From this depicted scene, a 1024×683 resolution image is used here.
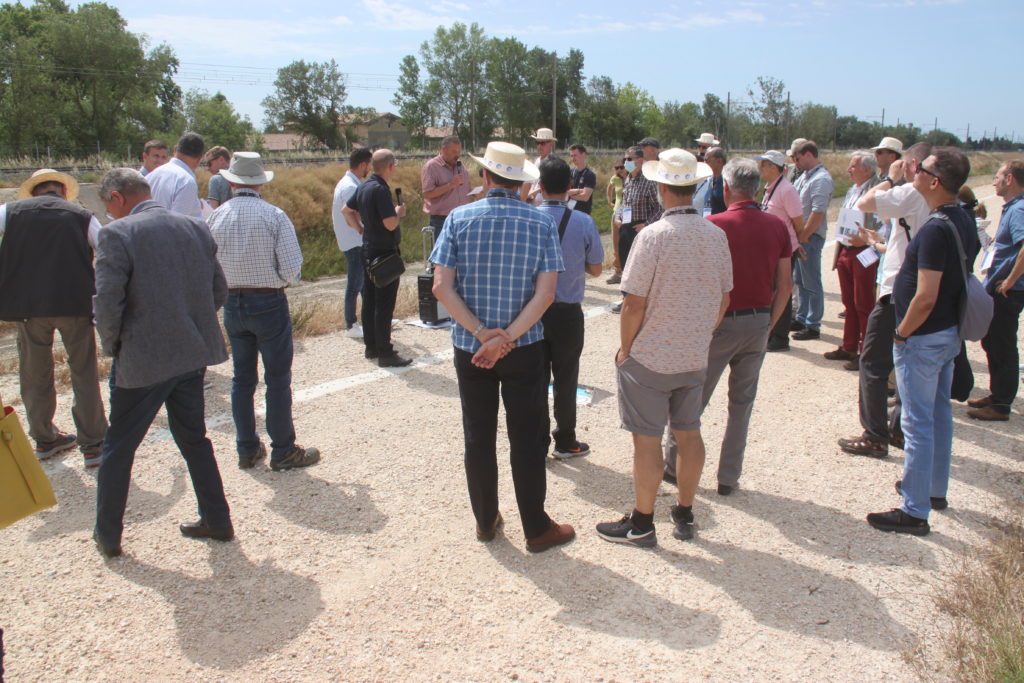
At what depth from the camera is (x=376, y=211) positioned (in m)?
6.54

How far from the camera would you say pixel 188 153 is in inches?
251

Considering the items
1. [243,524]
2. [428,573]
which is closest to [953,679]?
[428,573]

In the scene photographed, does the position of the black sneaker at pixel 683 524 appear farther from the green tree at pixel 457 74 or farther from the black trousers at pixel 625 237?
the green tree at pixel 457 74

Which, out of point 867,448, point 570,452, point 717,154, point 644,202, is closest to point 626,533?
point 570,452

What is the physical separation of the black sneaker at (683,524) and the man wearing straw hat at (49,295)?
3.76 meters

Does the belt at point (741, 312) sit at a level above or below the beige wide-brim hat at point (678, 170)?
below

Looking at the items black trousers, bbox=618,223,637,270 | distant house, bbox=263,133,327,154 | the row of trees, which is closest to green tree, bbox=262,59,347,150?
distant house, bbox=263,133,327,154

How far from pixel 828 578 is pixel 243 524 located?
3.11m

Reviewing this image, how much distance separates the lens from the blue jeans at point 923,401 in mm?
A: 3684

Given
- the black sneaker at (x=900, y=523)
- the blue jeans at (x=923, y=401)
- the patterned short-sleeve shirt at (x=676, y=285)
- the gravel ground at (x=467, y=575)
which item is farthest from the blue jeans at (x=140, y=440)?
the blue jeans at (x=923, y=401)

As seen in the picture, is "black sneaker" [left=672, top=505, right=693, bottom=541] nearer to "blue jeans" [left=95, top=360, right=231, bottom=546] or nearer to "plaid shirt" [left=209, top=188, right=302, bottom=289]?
"blue jeans" [left=95, top=360, right=231, bottom=546]

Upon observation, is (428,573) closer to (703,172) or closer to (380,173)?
(703,172)

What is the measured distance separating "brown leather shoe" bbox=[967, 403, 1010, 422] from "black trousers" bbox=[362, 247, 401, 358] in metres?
4.99

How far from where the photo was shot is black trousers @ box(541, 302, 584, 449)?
445 centimetres
